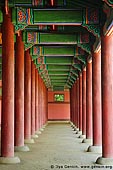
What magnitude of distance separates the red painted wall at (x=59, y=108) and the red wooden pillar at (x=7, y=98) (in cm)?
3883

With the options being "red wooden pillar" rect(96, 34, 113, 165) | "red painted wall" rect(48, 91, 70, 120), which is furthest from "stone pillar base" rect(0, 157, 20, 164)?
"red painted wall" rect(48, 91, 70, 120)

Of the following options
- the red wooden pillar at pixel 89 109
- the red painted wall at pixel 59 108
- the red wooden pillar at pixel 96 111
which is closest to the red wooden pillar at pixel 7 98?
the red wooden pillar at pixel 96 111

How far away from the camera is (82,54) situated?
20.6m

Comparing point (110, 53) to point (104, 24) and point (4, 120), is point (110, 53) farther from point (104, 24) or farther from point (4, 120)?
point (4, 120)

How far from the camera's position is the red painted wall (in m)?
51.4

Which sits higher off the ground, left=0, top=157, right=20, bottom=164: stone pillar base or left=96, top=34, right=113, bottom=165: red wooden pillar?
left=96, top=34, right=113, bottom=165: red wooden pillar

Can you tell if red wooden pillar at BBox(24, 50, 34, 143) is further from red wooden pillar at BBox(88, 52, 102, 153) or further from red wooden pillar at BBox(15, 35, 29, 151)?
red wooden pillar at BBox(88, 52, 102, 153)

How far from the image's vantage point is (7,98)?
12625 millimetres

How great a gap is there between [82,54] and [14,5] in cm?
825

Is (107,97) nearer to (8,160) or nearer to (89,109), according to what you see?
(8,160)

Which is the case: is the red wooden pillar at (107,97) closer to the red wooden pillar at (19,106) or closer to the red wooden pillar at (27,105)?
the red wooden pillar at (19,106)

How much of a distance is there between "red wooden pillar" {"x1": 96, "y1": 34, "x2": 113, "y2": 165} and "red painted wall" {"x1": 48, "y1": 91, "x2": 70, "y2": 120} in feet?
128

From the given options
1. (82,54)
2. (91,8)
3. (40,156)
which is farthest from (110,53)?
(82,54)

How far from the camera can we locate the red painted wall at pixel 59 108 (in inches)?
2024
